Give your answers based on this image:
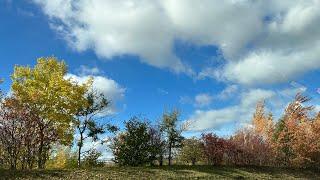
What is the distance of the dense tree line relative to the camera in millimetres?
40969

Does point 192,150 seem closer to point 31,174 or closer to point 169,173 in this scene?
point 169,173

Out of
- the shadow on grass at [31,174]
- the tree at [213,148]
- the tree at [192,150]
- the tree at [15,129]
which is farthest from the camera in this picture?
the tree at [192,150]

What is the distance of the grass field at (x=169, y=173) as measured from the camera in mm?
33406

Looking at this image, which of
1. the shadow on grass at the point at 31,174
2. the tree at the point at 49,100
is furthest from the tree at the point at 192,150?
the shadow on grass at the point at 31,174

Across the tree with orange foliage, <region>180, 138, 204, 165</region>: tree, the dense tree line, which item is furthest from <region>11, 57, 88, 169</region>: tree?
the tree with orange foliage

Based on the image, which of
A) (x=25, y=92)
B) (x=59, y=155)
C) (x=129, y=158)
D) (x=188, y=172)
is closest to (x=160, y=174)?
(x=188, y=172)

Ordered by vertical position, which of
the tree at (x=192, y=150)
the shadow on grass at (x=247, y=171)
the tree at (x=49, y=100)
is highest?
the tree at (x=49, y=100)

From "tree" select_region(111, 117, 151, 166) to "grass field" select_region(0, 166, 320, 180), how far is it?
3.98 m

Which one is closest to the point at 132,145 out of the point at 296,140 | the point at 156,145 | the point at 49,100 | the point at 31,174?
the point at 156,145

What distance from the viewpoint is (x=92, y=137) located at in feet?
155

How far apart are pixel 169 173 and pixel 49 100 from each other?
39.9 feet

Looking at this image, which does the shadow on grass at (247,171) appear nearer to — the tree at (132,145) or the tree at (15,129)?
the tree at (132,145)

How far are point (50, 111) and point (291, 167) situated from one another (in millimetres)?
28765

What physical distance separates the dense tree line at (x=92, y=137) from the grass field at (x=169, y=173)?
12.4ft
